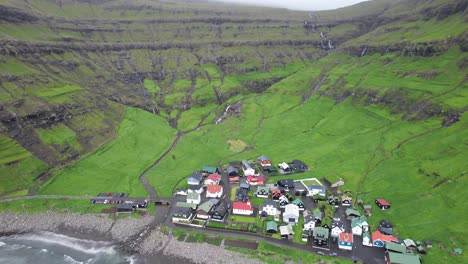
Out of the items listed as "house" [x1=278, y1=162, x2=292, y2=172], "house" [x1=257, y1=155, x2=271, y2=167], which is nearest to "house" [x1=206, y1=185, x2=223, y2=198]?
"house" [x1=257, y1=155, x2=271, y2=167]

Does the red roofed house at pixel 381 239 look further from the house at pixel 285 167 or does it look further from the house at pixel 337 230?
the house at pixel 285 167

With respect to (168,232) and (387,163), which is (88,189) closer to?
(168,232)

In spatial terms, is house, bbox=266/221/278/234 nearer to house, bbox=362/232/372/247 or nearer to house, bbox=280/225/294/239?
house, bbox=280/225/294/239

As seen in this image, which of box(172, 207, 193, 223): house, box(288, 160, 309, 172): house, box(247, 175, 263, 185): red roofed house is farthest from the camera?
box(288, 160, 309, 172): house

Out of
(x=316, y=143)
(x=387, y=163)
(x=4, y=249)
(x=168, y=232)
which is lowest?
(x=4, y=249)

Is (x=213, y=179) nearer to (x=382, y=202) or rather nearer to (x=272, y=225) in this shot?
(x=272, y=225)

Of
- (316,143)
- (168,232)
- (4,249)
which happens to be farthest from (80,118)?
(316,143)

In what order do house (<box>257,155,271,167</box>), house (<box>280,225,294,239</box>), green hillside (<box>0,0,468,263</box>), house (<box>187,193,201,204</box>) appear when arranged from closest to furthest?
house (<box>280,225,294,239</box>) < house (<box>187,193,201,204</box>) < green hillside (<box>0,0,468,263</box>) < house (<box>257,155,271,167</box>)
